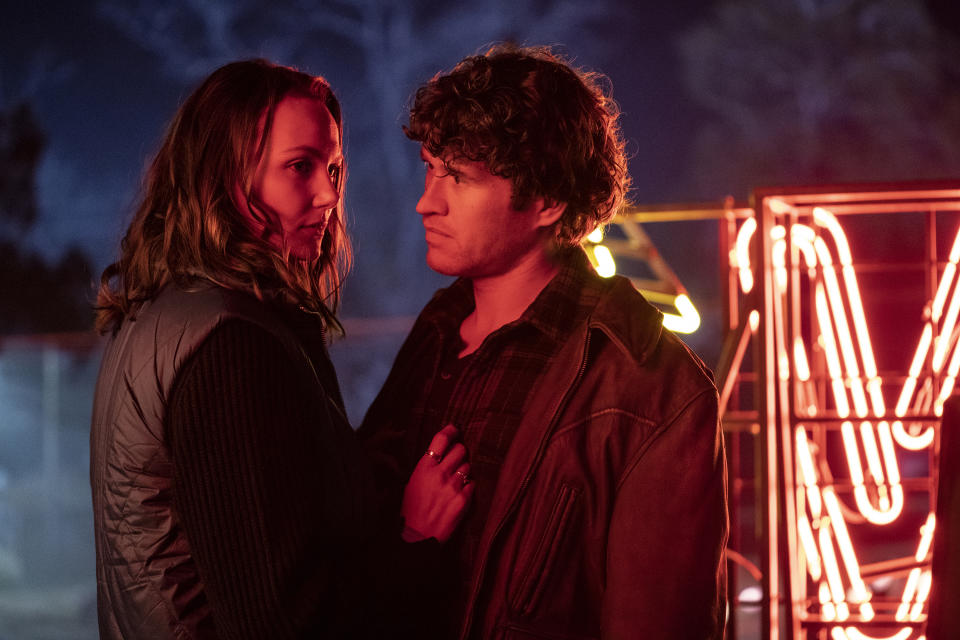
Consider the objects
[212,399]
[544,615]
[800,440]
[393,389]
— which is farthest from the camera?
[800,440]

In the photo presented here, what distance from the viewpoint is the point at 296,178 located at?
130 cm

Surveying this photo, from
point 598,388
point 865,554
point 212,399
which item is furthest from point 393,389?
point 865,554

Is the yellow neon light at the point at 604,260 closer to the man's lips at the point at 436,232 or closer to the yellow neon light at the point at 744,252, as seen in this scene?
the yellow neon light at the point at 744,252

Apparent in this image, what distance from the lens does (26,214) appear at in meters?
12.5

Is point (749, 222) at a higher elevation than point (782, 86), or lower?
lower

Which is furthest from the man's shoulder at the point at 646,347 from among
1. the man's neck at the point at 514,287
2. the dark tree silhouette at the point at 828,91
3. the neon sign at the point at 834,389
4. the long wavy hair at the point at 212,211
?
the dark tree silhouette at the point at 828,91

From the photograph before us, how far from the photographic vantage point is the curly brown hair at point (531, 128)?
147cm

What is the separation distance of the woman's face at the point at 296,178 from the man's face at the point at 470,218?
0.65ft

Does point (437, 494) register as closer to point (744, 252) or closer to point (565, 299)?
point (565, 299)

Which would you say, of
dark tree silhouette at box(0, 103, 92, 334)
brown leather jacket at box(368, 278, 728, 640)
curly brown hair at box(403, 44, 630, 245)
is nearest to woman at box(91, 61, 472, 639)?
brown leather jacket at box(368, 278, 728, 640)

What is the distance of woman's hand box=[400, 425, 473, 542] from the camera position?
1321mm

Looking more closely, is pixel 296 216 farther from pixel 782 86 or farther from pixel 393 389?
pixel 782 86

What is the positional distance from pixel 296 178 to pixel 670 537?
723 millimetres

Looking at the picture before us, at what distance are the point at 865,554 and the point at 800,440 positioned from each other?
12.6ft
